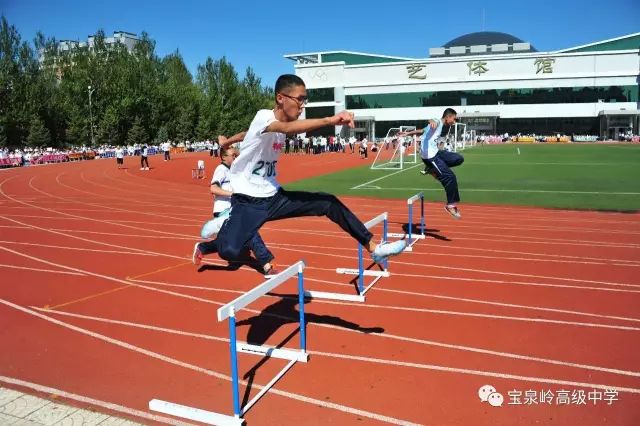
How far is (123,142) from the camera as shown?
57156mm

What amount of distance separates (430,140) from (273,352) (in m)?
5.64

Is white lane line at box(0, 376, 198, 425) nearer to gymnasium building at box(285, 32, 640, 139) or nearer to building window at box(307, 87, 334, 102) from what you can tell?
gymnasium building at box(285, 32, 640, 139)

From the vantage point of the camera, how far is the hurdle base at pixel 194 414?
3561 mm

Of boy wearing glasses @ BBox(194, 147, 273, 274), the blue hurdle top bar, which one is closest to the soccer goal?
boy wearing glasses @ BBox(194, 147, 273, 274)

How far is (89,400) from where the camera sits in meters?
4.02

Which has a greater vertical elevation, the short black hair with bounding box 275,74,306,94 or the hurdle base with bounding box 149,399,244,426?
the short black hair with bounding box 275,74,306,94

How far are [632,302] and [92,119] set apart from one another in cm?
5594

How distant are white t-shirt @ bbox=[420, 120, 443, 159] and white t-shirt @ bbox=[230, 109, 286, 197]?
16.5 ft

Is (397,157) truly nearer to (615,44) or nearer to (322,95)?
(322,95)

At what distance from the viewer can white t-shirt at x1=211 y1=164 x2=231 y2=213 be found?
8.00m

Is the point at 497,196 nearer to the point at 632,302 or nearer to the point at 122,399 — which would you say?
the point at 632,302

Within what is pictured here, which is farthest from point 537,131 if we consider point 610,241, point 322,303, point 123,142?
point 322,303

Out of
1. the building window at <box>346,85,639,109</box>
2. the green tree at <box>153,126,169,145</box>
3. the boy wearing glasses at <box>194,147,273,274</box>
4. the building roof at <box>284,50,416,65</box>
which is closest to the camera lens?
the boy wearing glasses at <box>194,147,273,274</box>

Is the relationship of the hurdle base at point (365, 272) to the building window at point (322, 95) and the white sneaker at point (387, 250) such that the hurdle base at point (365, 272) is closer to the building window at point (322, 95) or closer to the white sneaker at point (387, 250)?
the white sneaker at point (387, 250)
